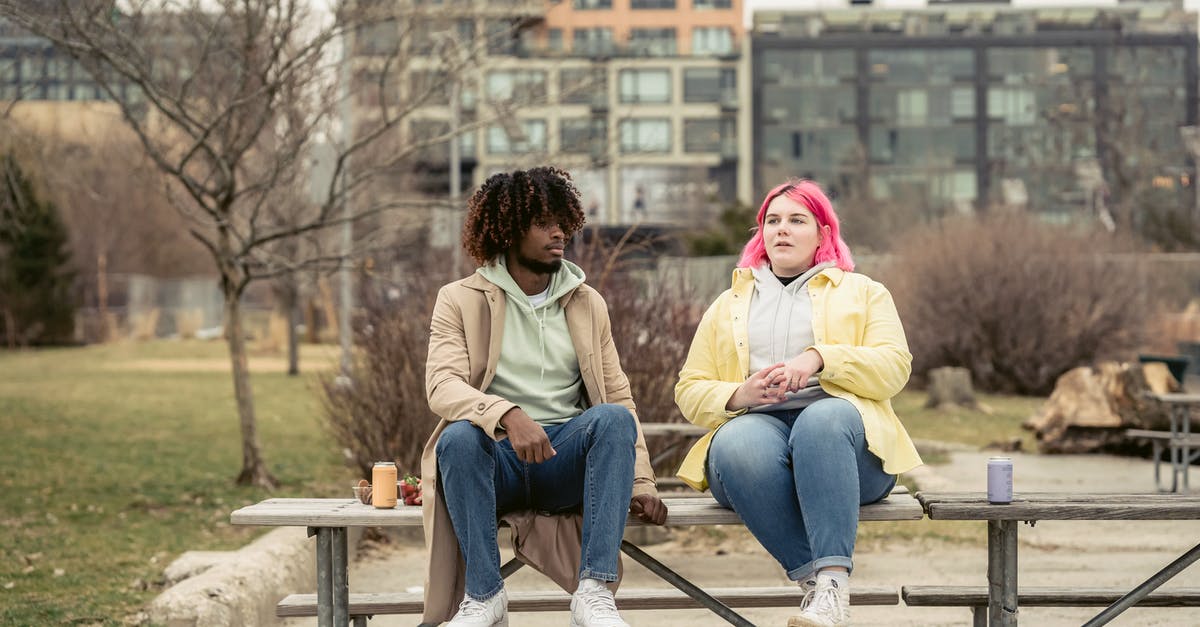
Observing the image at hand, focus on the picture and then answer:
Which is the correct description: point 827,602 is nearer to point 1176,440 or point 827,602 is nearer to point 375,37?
point 1176,440

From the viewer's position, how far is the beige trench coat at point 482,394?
14.9 feet

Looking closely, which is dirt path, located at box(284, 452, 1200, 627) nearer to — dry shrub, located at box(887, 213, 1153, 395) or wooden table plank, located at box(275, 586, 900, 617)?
wooden table plank, located at box(275, 586, 900, 617)

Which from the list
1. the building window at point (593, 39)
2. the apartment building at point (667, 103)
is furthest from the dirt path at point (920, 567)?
the building window at point (593, 39)

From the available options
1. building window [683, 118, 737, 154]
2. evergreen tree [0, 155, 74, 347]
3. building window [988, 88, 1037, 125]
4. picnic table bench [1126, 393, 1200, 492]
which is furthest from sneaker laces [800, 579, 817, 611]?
building window [988, 88, 1037, 125]

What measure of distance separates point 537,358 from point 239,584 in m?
2.36

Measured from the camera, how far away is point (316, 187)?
47.6 feet

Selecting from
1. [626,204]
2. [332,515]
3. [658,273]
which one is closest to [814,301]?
[332,515]

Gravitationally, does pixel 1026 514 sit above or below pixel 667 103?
below

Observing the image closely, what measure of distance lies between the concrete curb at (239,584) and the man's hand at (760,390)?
103 inches

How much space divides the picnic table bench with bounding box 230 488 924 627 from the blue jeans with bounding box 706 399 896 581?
4.9 inches

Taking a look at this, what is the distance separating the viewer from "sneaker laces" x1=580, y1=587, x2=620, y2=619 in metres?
4.41

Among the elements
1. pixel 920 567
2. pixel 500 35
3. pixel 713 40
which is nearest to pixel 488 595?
pixel 920 567

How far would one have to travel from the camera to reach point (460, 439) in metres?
4.45

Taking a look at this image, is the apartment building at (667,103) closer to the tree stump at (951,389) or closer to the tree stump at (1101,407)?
the tree stump at (951,389)
